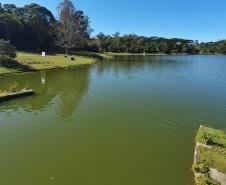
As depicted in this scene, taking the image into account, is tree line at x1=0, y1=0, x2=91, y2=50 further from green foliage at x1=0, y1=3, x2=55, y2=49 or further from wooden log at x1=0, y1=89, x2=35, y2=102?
wooden log at x1=0, y1=89, x2=35, y2=102

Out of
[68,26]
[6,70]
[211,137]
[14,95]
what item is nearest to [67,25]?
[68,26]

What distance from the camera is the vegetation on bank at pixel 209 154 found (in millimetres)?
11629

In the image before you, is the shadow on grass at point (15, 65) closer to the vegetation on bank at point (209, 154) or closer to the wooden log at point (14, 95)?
the wooden log at point (14, 95)

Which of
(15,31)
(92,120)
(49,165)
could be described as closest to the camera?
(49,165)

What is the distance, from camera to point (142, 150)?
1520 centimetres

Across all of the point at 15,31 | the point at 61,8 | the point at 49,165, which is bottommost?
the point at 49,165

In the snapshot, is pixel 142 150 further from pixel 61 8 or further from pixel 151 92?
pixel 61 8

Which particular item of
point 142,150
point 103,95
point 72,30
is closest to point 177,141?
point 142,150

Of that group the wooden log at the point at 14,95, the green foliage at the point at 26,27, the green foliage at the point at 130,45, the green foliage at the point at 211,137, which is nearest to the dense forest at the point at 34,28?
the green foliage at the point at 26,27

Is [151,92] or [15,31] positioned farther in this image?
[15,31]

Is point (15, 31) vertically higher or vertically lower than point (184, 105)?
higher

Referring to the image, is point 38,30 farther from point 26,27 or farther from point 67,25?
point 67,25

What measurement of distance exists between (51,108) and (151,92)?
1300 cm

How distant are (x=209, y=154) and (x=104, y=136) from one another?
6.82 metres
